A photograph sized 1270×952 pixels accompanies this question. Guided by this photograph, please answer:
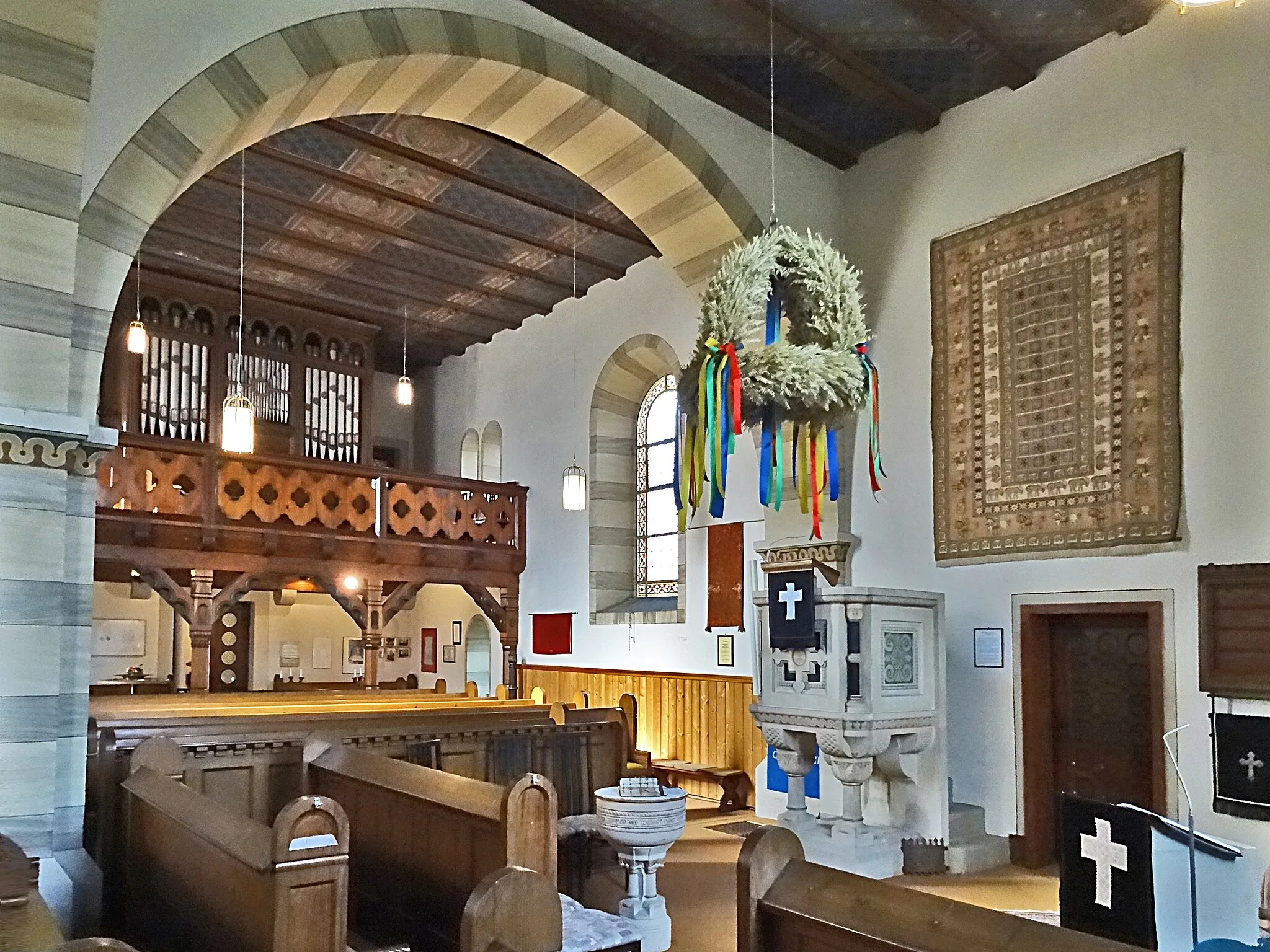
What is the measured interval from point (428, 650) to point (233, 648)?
2.29 metres

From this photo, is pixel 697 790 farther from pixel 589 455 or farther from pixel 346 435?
pixel 346 435

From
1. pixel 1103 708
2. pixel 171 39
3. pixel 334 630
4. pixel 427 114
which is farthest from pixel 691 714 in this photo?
pixel 334 630

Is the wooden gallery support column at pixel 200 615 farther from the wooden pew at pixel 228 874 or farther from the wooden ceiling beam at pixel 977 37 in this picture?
the wooden ceiling beam at pixel 977 37

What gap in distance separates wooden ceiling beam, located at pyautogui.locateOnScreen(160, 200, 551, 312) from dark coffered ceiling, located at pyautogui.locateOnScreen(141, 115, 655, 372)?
2 cm

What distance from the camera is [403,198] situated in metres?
8.31

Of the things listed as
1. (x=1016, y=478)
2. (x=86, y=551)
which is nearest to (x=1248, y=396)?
(x=1016, y=478)

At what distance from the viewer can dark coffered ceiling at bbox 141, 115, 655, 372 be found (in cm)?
758

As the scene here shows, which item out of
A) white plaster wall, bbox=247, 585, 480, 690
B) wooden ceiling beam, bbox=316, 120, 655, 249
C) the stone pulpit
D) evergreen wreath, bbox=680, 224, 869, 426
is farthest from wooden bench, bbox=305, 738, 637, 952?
white plaster wall, bbox=247, 585, 480, 690

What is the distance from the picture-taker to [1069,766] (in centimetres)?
620

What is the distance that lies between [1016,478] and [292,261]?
21.9ft

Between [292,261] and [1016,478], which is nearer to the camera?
[1016,478]

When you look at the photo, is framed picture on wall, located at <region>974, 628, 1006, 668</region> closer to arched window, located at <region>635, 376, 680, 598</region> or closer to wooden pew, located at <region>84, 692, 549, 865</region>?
wooden pew, located at <region>84, 692, 549, 865</region>

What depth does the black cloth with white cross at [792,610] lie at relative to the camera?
5.98 m

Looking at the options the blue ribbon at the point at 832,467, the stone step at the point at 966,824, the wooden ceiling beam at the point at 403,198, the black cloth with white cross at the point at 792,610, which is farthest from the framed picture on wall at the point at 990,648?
the wooden ceiling beam at the point at 403,198
